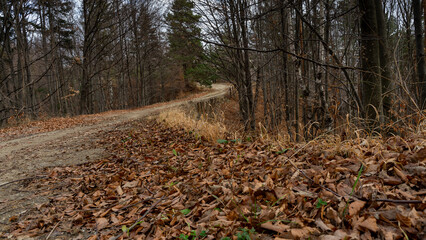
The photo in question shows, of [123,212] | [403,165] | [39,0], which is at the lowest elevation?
[123,212]

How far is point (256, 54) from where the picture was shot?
880cm

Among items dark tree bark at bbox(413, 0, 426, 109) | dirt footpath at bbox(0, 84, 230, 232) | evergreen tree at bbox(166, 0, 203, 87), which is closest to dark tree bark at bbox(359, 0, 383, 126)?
dark tree bark at bbox(413, 0, 426, 109)

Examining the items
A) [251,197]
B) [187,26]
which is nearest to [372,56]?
[251,197]

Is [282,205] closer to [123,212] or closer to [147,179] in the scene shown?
[123,212]

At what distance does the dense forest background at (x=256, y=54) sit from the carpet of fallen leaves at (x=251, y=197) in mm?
962

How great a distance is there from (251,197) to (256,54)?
7.48m

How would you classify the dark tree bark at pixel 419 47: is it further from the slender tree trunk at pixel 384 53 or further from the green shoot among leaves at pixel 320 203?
the green shoot among leaves at pixel 320 203

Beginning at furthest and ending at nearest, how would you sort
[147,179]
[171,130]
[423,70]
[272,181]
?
[171,130] < [423,70] < [147,179] < [272,181]

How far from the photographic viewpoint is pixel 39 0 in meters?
13.7

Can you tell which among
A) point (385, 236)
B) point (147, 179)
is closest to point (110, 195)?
point (147, 179)

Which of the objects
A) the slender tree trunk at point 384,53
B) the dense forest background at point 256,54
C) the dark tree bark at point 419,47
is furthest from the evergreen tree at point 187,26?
the dark tree bark at point 419,47

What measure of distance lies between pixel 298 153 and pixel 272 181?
33.8 inches

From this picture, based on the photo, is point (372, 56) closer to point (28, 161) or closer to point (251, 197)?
point (251, 197)

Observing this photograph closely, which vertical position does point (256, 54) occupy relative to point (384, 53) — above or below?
above
